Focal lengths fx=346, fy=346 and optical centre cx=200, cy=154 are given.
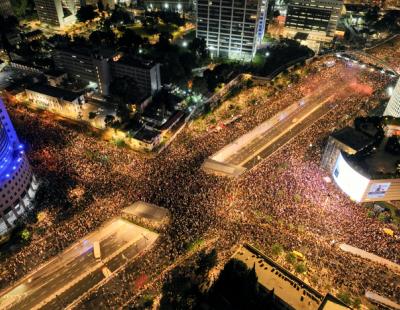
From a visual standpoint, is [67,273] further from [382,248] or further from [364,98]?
[364,98]

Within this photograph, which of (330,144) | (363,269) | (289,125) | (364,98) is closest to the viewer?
(363,269)

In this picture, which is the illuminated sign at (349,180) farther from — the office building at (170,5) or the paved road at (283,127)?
the office building at (170,5)

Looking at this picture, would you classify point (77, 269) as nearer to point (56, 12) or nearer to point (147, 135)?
point (147, 135)

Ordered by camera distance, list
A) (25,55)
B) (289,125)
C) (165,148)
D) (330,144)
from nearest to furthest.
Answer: (330,144), (165,148), (289,125), (25,55)

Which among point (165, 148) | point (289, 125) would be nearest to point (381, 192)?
point (289, 125)

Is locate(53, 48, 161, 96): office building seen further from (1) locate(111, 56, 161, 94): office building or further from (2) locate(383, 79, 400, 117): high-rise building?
(2) locate(383, 79, 400, 117): high-rise building
